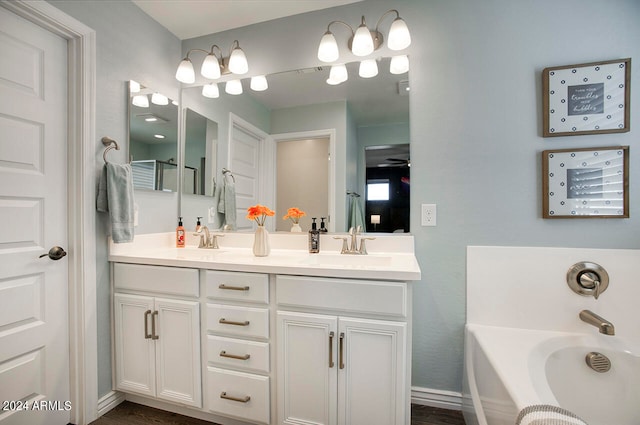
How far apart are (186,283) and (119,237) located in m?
0.47

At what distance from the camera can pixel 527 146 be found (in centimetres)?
150

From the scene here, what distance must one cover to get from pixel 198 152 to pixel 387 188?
1.39m

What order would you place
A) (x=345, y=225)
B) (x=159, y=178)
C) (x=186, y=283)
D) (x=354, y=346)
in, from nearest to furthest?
(x=354, y=346)
(x=186, y=283)
(x=345, y=225)
(x=159, y=178)

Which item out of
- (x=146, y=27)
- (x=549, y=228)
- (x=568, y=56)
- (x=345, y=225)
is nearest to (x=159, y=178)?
(x=146, y=27)

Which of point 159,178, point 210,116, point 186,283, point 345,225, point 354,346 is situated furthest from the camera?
point 210,116

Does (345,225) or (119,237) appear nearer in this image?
(119,237)

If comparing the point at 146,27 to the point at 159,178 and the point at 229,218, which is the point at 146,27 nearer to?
the point at 159,178

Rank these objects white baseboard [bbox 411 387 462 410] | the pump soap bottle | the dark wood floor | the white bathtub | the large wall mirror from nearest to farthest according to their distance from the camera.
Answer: the white bathtub → the dark wood floor → white baseboard [bbox 411 387 462 410] → the large wall mirror → the pump soap bottle

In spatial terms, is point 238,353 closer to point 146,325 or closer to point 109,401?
point 146,325

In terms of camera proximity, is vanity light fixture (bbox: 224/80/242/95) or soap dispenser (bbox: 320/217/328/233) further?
vanity light fixture (bbox: 224/80/242/95)

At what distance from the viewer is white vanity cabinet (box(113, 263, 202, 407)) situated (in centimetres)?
142

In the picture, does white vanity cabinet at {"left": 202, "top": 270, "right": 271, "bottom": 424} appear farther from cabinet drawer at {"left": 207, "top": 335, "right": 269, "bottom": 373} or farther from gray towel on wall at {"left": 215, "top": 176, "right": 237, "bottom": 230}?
gray towel on wall at {"left": 215, "top": 176, "right": 237, "bottom": 230}

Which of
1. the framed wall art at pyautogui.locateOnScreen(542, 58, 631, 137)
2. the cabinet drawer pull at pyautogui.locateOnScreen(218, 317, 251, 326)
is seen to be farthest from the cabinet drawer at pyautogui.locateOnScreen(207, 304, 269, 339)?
the framed wall art at pyautogui.locateOnScreen(542, 58, 631, 137)

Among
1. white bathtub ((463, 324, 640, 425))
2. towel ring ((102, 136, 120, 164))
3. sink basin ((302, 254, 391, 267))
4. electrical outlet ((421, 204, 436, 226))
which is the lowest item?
white bathtub ((463, 324, 640, 425))
